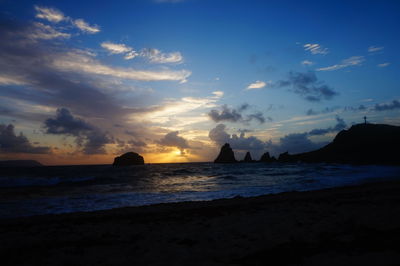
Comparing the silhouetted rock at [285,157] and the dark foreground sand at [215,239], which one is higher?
the dark foreground sand at [215,239]

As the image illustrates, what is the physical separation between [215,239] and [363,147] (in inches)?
4733

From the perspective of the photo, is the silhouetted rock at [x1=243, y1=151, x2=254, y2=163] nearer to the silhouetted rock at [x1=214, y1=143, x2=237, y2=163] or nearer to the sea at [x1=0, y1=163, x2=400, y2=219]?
the silhouetted rock at [x1=214, y1=143, x2=237, y2=163]

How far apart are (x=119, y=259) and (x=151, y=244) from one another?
124cm

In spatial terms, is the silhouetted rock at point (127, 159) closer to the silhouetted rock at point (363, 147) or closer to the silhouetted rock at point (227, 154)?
the silhouetted rock at point (227, 154)

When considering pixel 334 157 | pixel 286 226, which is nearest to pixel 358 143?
pixel 334 157

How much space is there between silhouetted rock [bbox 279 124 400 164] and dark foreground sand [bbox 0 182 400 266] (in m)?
93.0

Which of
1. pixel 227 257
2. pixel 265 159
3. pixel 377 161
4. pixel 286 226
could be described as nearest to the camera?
pixel 227 257

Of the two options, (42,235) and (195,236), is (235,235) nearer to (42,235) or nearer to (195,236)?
(195,236)

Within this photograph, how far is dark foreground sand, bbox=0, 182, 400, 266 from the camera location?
527cm

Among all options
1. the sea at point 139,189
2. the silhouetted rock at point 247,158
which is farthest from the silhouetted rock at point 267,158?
the sea at point 139,189

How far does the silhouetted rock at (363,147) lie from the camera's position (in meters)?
89.8

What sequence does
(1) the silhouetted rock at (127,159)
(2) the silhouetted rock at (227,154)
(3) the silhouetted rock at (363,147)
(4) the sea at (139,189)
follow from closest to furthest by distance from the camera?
(4) the sea at (139,189)
(3) the silhouetted rock at (363,147)
(1) the silhouetted rock at (127,159)
(2) the silhouetted rock at (227,154)

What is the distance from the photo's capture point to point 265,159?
180250mm

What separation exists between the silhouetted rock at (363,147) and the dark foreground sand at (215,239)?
9296 centimetres
